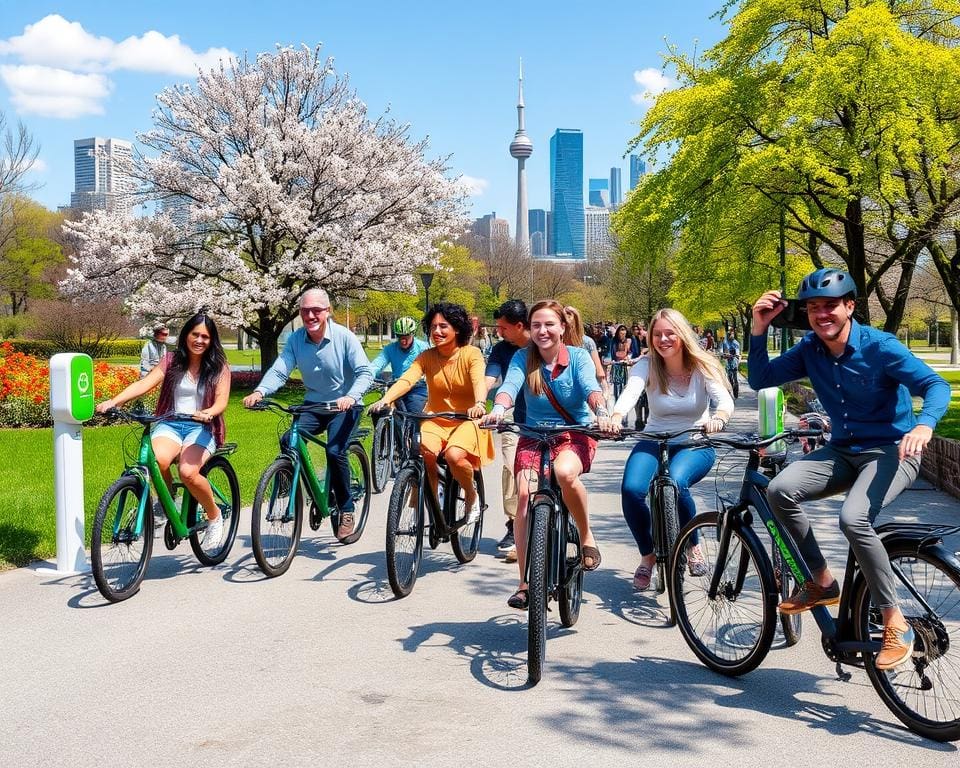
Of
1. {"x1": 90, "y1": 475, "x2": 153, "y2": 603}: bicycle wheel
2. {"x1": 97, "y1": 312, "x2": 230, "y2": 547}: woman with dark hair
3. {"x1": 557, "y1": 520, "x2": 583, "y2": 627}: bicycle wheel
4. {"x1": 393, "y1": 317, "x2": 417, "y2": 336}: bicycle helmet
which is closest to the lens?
{"x1": 557, "y1": 520, "x2": 583, "y2": 627}: bicycle wheel

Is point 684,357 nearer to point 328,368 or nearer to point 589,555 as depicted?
point 589,555

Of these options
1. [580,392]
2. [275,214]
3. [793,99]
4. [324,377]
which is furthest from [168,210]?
[580,392]

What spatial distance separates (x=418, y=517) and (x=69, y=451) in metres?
2.73

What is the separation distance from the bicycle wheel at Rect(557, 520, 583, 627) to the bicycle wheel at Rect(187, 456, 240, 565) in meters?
2.72

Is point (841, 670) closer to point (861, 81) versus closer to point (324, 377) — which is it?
point (324, 377)

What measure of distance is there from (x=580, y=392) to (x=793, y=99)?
1448cm

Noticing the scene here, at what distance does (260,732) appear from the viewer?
3.86 metres

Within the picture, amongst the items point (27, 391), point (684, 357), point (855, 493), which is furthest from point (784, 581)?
point (27, 391)

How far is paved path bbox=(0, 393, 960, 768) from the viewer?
3686 mm

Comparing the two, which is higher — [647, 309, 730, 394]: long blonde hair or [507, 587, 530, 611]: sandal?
[647, 309, 730, 394]: long blonde hair

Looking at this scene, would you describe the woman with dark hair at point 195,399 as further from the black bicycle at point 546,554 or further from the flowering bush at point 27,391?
the flowering bush at point 27,391

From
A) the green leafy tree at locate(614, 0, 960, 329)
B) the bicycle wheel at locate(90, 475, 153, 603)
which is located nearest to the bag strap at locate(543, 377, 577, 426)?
the bicycle wheel at locate(90, 475, 153, 603)

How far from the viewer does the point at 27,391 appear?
54.9ft

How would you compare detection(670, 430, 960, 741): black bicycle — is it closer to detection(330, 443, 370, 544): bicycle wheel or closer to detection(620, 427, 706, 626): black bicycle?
detection(620, 427, 706, 626): black bicycle
